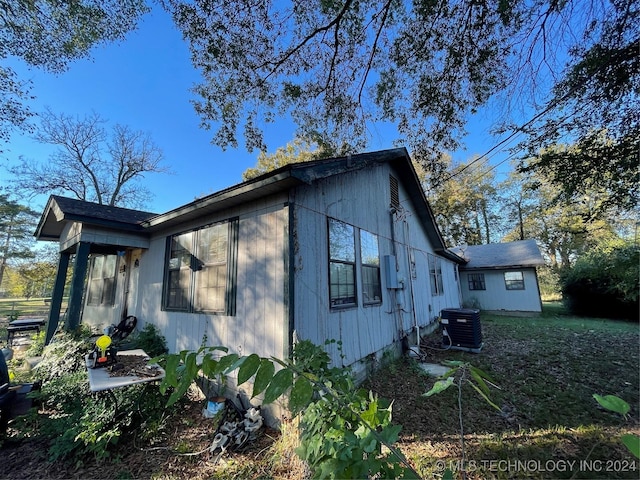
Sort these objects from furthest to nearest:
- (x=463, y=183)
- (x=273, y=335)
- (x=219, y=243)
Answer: (x=463, y=183) < (x=219, y=243) < (x=273, y=335)

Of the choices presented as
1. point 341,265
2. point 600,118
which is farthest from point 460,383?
point 600,118

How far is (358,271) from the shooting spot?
539 cm

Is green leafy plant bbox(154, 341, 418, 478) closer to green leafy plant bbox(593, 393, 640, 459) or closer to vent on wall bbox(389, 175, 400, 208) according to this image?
green leafy plant bbox(593, 393, 640, 459)

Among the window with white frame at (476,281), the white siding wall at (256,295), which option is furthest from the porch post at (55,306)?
the window with white frame at (476,281)

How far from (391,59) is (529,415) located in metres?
6.03

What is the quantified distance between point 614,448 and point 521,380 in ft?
6.93

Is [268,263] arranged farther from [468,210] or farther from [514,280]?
[468,210]

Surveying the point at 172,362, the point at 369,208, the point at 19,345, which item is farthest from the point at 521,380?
the point at 19,345

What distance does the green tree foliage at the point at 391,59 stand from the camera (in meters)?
3.96

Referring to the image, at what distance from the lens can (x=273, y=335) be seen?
389 cm

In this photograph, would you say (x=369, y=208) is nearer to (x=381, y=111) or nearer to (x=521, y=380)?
(x=381, y=111)

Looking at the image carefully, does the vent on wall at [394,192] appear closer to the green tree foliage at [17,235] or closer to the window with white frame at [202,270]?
the window with white frame at [202,270]

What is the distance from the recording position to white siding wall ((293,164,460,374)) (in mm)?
4137

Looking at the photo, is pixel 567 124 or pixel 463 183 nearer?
pixel 567 124
